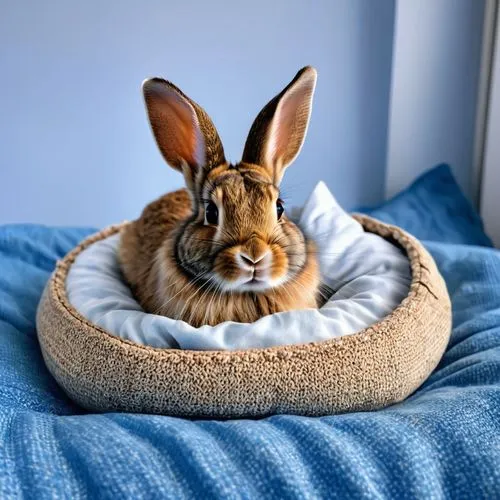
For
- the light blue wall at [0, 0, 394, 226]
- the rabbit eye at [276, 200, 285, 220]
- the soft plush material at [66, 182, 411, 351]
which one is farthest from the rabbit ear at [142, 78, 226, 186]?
the light blue wall at [0, 0, 394, 226]

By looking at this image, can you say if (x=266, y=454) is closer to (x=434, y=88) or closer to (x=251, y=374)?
(x=251, y=374)

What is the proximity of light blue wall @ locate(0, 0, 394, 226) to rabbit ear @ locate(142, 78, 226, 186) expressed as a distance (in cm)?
95

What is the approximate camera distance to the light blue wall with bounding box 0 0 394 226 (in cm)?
197

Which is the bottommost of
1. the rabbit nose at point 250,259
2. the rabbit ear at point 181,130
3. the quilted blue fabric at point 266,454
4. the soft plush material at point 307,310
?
the quilted blue fabric at point 266,454

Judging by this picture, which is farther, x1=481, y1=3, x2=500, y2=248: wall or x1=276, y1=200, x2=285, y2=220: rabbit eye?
x1=481, y1=3, x2=500, y2=248: wall

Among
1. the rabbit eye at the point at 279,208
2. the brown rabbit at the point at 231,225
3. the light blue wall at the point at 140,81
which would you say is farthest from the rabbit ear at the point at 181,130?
the light blue wall at the point at 140,81

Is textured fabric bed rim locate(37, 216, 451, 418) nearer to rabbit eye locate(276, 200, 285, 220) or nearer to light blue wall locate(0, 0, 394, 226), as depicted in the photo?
rabbit eye locate(276, 200, 285, 220)

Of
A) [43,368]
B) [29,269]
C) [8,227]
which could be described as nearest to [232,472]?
[43,368]

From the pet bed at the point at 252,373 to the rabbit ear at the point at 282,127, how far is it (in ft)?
1.10

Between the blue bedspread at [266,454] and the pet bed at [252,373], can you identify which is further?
the pet bed at [252,373]

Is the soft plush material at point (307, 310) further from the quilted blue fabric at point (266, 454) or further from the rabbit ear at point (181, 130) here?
the rabbit ear at point (181, 130)

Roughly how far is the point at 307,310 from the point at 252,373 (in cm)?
18

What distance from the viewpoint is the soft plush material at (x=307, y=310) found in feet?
3.27

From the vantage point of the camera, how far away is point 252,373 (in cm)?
92
